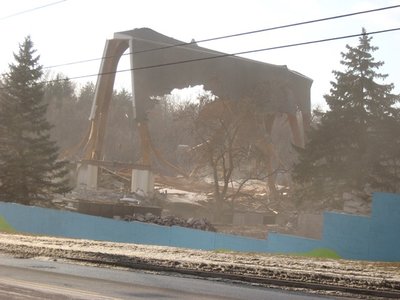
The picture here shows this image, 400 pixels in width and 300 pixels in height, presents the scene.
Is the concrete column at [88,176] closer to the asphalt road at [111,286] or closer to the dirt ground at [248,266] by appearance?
the dirt ground at [248,266]


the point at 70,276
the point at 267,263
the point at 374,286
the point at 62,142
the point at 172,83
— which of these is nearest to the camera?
the point at 374,286

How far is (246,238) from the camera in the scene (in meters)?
23.3

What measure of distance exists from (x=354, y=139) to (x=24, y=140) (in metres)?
20.4

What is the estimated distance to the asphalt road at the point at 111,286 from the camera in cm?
862

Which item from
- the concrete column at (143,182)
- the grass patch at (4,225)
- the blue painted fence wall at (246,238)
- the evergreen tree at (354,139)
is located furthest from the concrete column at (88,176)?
the evergreen tree at (354,139)

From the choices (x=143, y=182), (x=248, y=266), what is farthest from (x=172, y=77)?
(x=248, y=266)

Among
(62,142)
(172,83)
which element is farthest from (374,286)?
(62,142)

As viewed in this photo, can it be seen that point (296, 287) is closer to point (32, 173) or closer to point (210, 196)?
point (32, 173)

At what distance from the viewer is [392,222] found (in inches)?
720

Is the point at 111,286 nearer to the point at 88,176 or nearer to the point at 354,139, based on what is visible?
the point at 354,139

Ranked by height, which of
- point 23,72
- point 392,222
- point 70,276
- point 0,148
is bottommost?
point 70,276

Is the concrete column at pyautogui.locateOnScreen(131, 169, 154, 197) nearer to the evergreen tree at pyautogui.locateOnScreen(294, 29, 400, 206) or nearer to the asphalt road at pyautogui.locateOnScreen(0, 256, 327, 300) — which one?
the evergreen tree at pyautogui.locateOnScreen(294, 29, 400, 206)

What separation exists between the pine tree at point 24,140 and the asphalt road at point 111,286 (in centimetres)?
2566

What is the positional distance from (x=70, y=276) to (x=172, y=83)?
1558 inches
